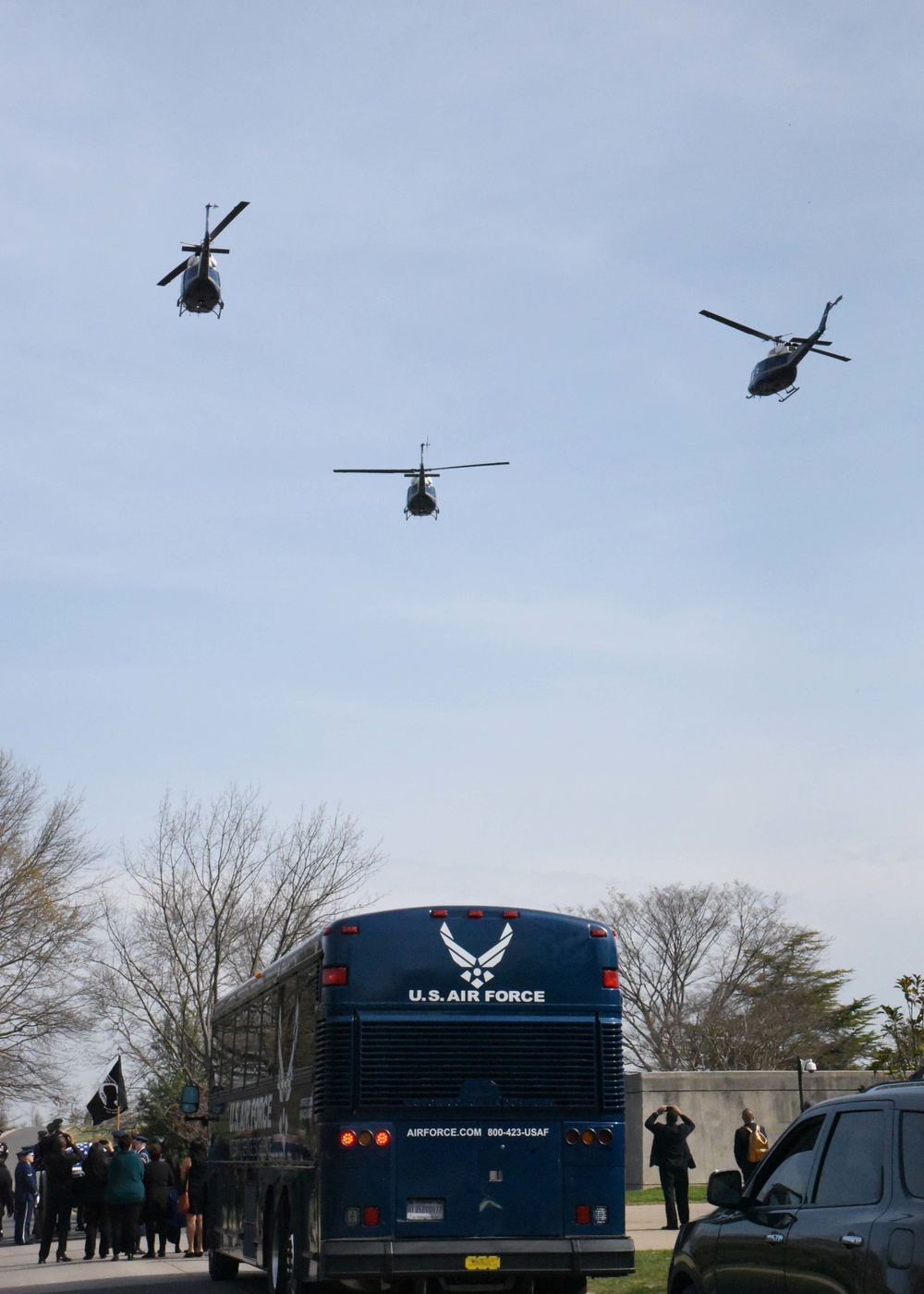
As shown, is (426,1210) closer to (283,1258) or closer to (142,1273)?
(283,1258)

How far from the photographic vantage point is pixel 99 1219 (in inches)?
900

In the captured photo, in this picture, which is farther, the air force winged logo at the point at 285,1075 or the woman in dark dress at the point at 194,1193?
the woman in dark dress at the point at 194,1193

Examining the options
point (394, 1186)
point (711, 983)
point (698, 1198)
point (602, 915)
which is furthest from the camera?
point (602, 915)

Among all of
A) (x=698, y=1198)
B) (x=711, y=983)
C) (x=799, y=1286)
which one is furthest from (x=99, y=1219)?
(x=711, y=983)

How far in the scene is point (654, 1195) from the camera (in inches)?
1112

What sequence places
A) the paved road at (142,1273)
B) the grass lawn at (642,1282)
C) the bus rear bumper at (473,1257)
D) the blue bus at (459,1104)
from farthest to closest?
the paved road at (142,1273), the grass lawn at (642,1282), the blue bus at (459,1104), the bus rear bumper at (473,1257)

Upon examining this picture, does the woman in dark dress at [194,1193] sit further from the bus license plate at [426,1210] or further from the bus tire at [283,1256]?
A: the bus license plate at [426,1210]

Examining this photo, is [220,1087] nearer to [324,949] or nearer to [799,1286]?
[324,949]

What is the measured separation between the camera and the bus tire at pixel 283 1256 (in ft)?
41.2

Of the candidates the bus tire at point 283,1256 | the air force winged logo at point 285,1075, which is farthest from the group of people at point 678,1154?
the air force winged logo at point 285,1075

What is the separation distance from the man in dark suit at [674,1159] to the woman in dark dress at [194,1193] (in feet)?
21.6

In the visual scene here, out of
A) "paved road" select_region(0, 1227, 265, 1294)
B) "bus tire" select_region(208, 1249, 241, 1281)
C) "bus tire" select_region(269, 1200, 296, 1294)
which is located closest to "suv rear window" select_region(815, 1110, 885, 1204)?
"bus tire" select_region(269, 1200, 296, 1294)

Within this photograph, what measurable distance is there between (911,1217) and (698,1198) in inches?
825

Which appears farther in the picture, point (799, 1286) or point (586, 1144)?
point (586, 1144)
